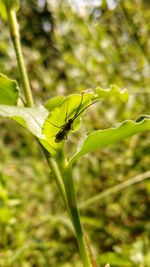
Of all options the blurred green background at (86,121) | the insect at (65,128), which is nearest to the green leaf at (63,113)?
the insect at (65,128)

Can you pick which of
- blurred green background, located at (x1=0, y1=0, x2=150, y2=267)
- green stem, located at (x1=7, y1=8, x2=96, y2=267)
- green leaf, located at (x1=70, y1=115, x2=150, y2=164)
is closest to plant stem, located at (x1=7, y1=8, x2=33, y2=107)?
green stem, located at (x1=7, y1=8, x2=96, y2=267)

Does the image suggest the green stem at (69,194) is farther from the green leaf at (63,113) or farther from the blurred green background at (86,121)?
the blurred green background at (86,121)

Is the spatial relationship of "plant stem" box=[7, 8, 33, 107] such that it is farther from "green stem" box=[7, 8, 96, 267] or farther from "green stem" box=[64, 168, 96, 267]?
"green stem" box=[64, 168, 96, 267]

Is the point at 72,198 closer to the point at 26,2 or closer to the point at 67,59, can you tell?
the point at 67,59

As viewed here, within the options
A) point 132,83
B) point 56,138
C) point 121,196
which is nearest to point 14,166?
point 121,196

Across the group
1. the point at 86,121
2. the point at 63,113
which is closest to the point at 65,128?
the point at 63,113

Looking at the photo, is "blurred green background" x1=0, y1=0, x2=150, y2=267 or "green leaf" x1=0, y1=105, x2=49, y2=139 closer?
"green leaf" x1=0, y1=105, x2=49, y2=139
